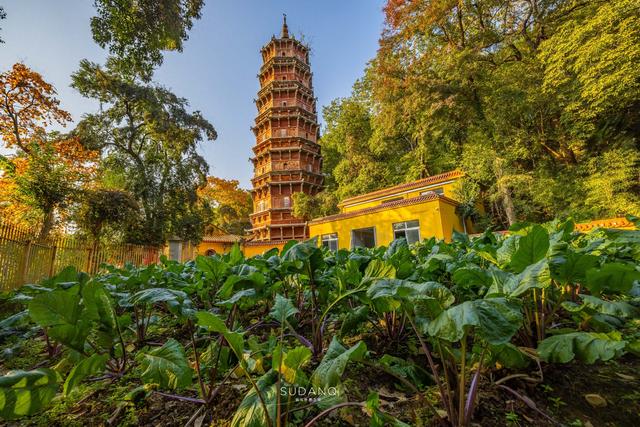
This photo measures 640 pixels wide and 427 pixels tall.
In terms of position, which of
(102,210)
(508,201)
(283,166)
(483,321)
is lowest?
(483,321)

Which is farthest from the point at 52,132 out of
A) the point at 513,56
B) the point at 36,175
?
the point at 513,56

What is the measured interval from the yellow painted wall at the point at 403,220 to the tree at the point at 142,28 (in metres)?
7.80

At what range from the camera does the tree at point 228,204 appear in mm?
28562

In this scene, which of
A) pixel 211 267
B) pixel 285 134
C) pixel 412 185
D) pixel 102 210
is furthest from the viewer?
pixel 285 134

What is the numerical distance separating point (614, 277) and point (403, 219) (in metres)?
12.5

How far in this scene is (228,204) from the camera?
29.8 meters

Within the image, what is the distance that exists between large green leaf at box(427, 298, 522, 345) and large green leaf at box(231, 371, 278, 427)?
50 centimetres

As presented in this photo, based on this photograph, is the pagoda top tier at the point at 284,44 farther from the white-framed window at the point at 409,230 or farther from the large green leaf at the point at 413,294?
the large green leaf at the point at 413,294

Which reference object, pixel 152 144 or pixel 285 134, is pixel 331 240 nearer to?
pixel 152 144

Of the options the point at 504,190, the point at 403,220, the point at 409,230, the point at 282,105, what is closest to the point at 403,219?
the point at 403,220

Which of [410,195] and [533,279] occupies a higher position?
[410,195]

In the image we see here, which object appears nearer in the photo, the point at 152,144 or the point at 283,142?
the point at 152,144

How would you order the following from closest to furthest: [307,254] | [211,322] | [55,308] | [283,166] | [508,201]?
[211,322], [55,308], [307,254], [508,201], [283,166]

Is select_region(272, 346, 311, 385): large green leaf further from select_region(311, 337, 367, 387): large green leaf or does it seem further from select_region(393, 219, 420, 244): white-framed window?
select_region(393, 219, 420, 244): white-framed window
